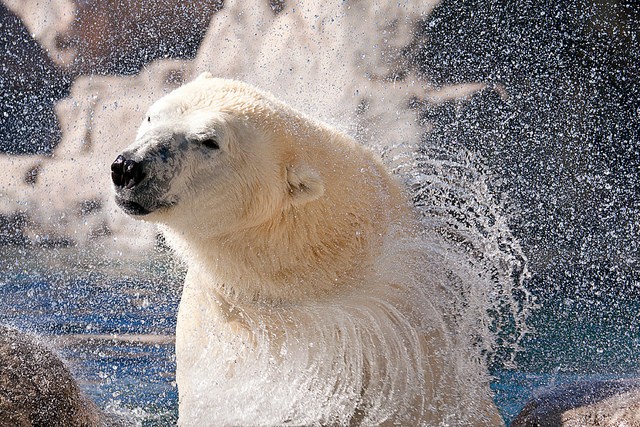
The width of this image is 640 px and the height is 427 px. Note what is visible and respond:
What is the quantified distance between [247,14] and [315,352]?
7713 millimetres

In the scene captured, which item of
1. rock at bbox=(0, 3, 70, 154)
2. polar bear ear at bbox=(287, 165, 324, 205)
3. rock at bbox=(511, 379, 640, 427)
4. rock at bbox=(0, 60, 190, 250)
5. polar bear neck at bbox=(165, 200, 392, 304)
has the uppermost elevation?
rock at bbox=(0, 3, 70, 154)

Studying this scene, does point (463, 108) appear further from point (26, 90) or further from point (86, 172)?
point (26, 90)

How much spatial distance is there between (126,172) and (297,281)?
78 cm

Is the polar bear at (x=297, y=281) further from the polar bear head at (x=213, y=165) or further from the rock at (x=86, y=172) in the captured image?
the rock at (x=86, y=172)

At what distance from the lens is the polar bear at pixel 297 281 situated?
108 inches

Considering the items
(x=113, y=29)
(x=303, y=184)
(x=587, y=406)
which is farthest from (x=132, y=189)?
(x=113, y=29)

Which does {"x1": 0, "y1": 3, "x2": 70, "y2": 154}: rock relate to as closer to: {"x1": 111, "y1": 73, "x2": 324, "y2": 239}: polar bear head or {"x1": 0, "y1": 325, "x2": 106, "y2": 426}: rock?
{"x1": 0, "y1": 325, "x2": 106, "y2": 426}: rock

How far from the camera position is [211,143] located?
8.76 feet

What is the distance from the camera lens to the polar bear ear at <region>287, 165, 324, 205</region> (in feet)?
8.98

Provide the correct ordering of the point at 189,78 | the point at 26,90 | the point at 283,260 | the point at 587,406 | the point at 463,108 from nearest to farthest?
the point at 283,260 → the point at 587,406 → the point at 463,108 → the point at 189,78 → the point at 26,90

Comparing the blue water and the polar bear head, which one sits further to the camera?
the blue water

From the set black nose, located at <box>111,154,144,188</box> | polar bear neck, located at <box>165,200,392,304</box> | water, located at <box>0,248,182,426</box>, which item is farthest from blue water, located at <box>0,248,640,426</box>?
black nose, located at <box>111,154,144,188</box>

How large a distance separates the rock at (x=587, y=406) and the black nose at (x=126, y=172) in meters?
1.84

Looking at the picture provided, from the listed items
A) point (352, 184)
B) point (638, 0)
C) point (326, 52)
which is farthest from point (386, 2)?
point (352, 184)
